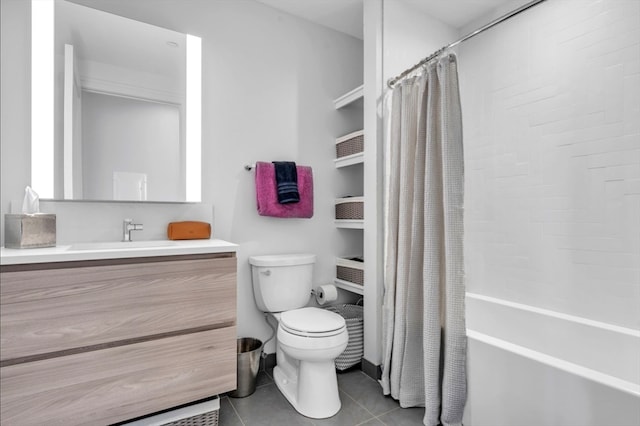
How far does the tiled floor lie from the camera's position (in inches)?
64.5

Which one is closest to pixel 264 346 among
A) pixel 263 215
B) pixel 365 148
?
pixel 263 215

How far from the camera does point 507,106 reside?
2158 mm

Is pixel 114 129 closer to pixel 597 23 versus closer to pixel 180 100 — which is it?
pixel 180 100

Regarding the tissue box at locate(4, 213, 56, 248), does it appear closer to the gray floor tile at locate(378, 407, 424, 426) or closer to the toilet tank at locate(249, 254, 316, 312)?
the toilet tank at locate(249, 254, 316, 312)

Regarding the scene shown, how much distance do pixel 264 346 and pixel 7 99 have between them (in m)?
1.90

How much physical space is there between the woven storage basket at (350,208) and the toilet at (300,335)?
431mm

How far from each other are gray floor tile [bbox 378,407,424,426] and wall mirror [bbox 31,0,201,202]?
158 centimetres

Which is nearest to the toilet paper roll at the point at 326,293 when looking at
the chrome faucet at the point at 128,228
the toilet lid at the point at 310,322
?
the toilet lid at the point at 310,322

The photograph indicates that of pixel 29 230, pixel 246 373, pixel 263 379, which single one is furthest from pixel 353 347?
pixel 29 230

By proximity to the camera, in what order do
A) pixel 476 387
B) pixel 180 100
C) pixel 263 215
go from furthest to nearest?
1. pixel 263 215
2. pixel 180 100
3. pixel 476 387

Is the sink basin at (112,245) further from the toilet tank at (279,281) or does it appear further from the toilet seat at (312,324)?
the toilet seat at (312,324)

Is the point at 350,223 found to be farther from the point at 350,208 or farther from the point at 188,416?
the point at 188,416

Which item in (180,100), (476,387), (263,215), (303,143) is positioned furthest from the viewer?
(303,143)

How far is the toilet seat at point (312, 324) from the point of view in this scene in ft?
5.41
